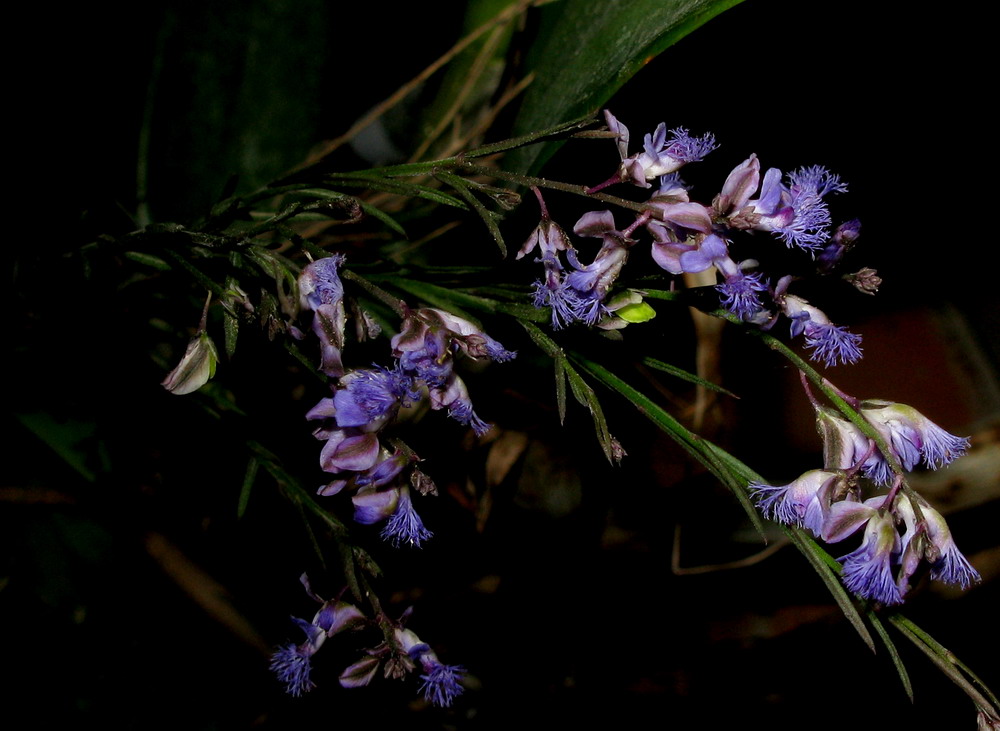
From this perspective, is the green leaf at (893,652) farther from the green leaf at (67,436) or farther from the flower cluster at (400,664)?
the green leaf at (67,436)

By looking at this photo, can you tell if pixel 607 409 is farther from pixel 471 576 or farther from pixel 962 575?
pixel 962 575

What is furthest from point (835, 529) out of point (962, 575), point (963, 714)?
point (963, 714)

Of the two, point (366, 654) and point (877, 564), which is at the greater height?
point (877, 564)

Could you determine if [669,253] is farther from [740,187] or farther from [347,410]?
[347,410]

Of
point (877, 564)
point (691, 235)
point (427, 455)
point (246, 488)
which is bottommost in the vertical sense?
point (427, 455)

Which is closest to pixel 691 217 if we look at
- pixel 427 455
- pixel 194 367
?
pixel 194 367

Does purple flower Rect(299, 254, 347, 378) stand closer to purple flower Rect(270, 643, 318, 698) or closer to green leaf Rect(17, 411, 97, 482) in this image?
purple flower Rect(270, 643, 318, 698)
